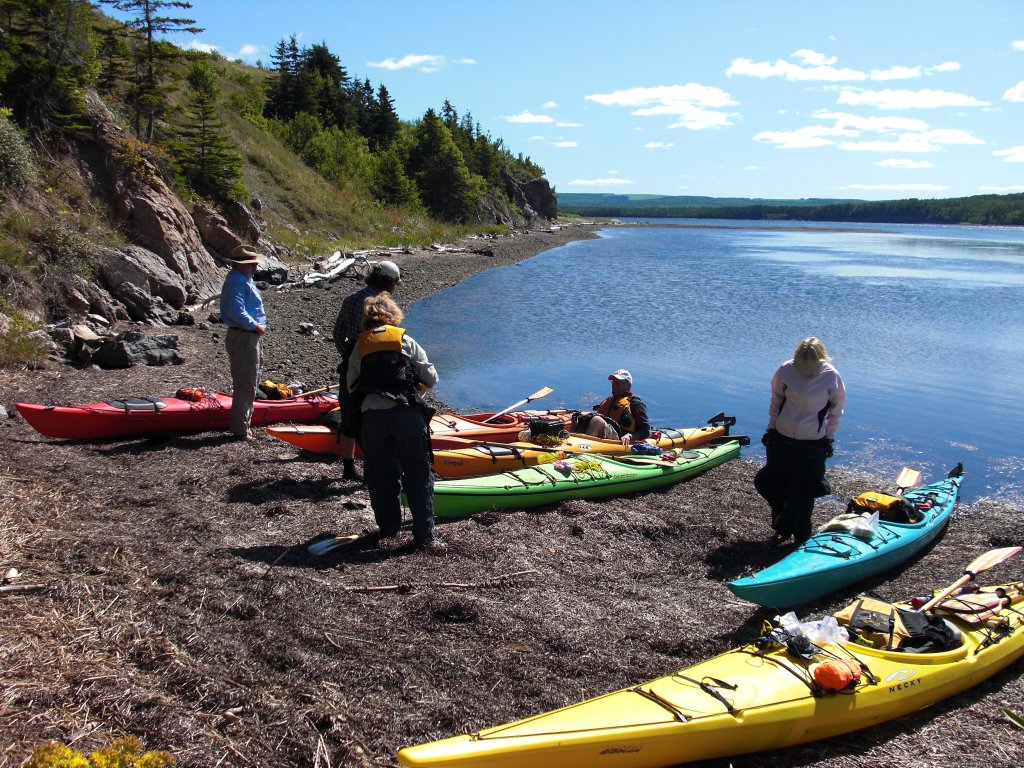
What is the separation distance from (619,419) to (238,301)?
170 inches

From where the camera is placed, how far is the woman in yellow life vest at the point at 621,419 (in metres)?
8.39

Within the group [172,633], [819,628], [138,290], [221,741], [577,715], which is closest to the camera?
[221,741]

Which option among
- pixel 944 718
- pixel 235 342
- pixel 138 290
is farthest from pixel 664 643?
pixel 138 290

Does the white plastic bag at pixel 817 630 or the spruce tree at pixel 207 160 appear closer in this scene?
the white plastic bag at pixel 817 630

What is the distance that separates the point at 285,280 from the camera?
20703 mm

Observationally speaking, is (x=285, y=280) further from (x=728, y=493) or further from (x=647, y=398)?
(x=728, y=493)

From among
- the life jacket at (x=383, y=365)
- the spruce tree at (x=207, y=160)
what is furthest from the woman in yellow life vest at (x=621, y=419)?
the spruce tree at (x=207, y=160)

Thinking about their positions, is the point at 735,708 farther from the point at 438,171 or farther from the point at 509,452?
the point at 438,171

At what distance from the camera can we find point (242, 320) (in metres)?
6.93

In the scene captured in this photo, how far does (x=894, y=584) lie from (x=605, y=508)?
2.40 m

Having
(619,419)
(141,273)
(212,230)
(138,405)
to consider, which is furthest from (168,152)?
(619,419)

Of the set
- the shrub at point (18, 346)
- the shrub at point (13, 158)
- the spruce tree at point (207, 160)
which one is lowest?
the shrub at point (18, 346)

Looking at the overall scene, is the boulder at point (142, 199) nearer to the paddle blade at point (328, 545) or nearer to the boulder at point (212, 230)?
the boulder at point (212, 230)

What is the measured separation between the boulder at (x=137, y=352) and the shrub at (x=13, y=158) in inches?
156
